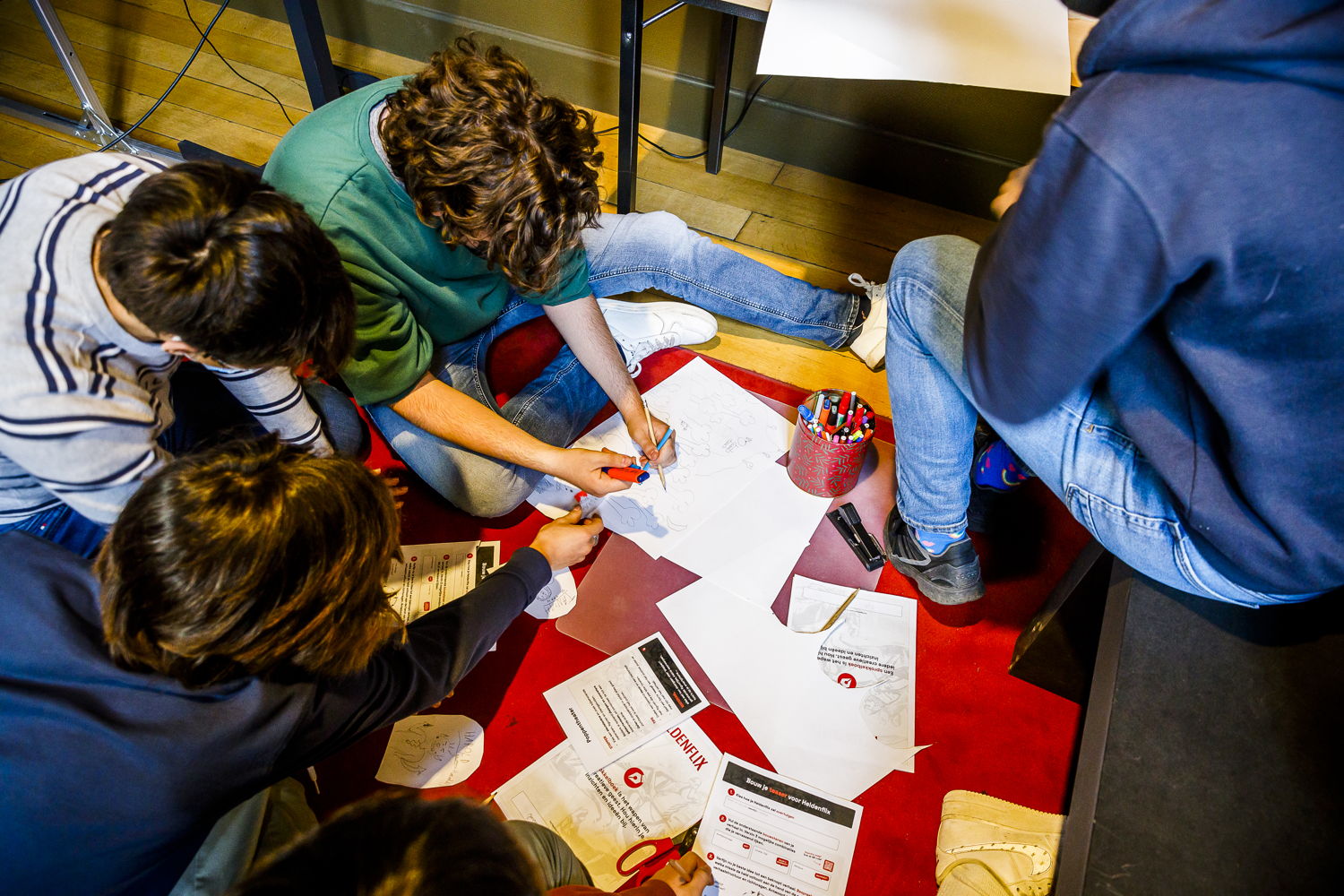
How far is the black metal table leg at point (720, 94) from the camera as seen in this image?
6.62 ft

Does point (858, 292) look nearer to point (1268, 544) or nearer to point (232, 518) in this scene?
point (1268, 544)

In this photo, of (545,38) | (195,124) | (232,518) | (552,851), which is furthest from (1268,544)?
(195,124)

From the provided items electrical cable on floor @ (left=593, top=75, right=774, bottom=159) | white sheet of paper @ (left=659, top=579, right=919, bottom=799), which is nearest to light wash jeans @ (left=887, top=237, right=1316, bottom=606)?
white sheet of paper @ (left=659, top=579, right=919, bottom=799)

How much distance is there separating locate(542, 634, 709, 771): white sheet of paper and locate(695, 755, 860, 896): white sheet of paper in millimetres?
130

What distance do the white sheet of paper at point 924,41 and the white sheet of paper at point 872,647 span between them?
900 millimetres

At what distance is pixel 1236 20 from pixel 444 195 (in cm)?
94

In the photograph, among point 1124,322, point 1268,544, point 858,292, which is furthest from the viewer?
point 858,292

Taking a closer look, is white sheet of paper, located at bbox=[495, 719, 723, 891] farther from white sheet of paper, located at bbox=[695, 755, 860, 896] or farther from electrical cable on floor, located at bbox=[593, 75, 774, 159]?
electrical cable on floor, located at bbox=[593, 75, 774, 159]

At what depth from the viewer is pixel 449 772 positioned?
1316mm

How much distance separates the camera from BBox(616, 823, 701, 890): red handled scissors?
1221mm

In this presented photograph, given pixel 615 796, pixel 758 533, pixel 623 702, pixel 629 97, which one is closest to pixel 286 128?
pixel 629 97

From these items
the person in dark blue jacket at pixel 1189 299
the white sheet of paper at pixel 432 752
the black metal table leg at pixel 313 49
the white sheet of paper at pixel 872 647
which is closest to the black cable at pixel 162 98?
the black metal table leg at pixel 313 49

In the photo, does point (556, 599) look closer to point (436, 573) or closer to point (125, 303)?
point (436, 573)

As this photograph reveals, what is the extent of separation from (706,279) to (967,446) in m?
0.77
